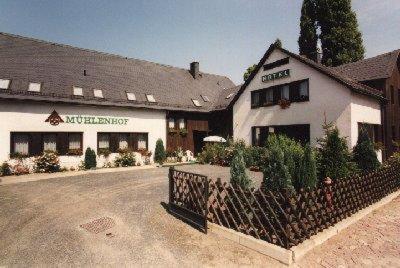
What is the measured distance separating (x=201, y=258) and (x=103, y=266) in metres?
1.97

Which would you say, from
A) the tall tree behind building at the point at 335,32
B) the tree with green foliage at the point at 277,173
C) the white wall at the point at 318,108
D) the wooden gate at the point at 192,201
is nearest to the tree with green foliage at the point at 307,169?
the tree with green foliage at the point at 277,173

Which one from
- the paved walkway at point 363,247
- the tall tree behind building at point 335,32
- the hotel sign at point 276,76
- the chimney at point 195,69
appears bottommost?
the paved walkway at point 363,247

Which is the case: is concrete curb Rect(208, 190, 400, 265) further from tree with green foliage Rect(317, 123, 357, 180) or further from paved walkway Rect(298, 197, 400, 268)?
tree with green foliage Rect(317, 123, 357, 180)

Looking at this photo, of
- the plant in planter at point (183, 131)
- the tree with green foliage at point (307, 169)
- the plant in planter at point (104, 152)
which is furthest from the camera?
the plant in planter at point (183, 131)

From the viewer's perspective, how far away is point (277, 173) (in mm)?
7328

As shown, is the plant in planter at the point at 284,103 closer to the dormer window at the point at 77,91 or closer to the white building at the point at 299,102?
the white building at the point at 299,102

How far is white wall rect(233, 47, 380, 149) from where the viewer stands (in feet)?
51.6

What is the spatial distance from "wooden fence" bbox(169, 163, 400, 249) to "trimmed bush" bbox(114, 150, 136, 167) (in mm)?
12302

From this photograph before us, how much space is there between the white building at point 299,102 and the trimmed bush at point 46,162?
43.7 feet

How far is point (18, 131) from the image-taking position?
16.5 meters

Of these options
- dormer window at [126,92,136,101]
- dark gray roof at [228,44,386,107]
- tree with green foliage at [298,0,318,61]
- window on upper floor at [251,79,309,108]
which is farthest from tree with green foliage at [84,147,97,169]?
tree with green foliage at [298,0,318,61]

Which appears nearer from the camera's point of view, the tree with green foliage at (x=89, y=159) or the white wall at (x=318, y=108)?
the white wall at (x=318, y=108)

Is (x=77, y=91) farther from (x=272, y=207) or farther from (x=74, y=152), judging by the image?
(x=272, y=207)

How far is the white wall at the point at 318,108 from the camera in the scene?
15.7m
